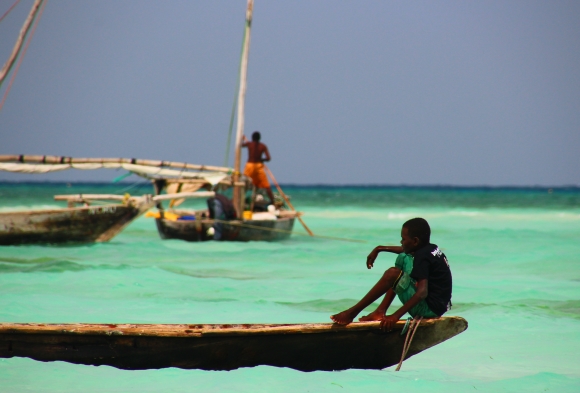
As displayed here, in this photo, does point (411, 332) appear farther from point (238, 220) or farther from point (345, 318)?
point (238, 220)

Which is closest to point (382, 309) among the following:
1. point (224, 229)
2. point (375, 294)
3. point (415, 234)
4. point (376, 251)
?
point (375, 294)

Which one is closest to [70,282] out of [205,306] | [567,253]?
[205,306]

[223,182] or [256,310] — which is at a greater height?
[223,182]

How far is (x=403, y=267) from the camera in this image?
4.65m

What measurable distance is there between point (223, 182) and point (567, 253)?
24.7ft

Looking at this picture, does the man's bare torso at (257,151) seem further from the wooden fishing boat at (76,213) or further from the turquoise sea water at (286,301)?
the turquoise sea water at (286,301)

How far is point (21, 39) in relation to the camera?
11062 mm

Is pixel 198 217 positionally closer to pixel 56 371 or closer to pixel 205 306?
pixel 205 306

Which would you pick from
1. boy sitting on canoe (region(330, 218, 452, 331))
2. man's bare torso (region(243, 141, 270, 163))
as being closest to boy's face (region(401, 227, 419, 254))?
boy sitting on canoe (region(330, 218, 452, 331))

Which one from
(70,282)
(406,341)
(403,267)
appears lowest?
(70,282)

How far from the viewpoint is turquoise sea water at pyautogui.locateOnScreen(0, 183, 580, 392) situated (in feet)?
15.9

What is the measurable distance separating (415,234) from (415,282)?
0.31m

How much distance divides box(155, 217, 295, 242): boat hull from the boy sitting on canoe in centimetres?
1095

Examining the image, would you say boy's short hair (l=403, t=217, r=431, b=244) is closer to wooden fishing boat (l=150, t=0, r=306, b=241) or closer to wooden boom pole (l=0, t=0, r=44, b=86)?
wooden boom pole (l=0, t=0, r=44, b=86)
